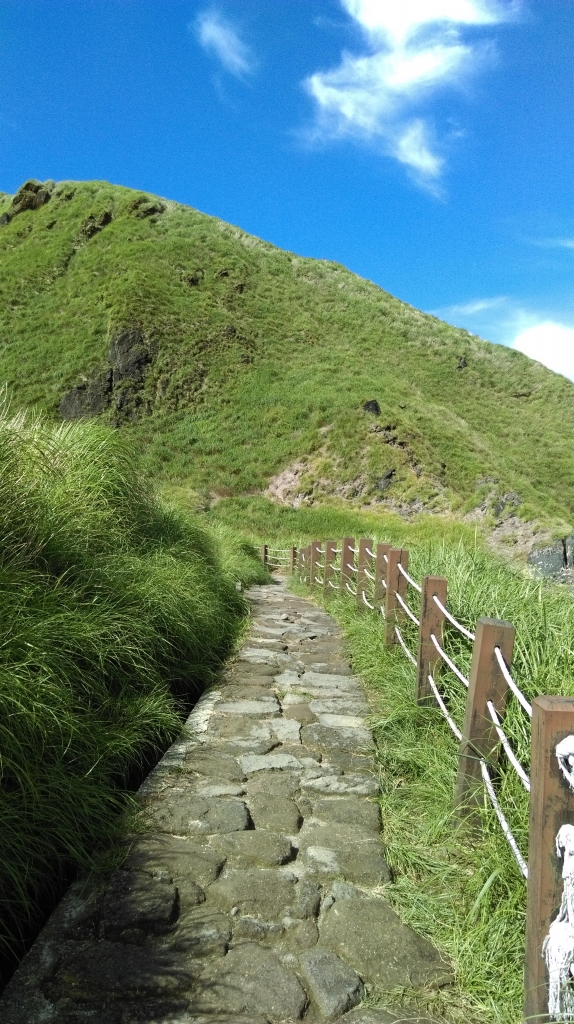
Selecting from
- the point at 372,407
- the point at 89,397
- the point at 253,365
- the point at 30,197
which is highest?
the point at 30,197

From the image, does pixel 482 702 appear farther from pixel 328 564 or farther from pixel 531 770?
pixel 328 564

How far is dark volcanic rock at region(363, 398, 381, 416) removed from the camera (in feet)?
94.7

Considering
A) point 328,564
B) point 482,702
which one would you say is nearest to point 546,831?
point 482,702

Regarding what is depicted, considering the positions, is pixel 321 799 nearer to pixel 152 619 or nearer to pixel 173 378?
pixel 152 619

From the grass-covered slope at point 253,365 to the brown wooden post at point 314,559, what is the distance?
14150 mm

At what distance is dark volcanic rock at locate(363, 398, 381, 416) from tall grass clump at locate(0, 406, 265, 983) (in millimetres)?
23578

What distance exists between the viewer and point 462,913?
2.10m

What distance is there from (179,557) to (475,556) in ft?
8.62

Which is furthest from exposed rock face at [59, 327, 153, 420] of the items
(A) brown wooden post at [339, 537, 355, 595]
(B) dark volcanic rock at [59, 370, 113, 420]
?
(A) brown wooden post at [339, 537, 355, 595]

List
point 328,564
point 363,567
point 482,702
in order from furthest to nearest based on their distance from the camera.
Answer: point 328,564 < point 363,567 < point 482,702

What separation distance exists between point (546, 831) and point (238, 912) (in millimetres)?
1104

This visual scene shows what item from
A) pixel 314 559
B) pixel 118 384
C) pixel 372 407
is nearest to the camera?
pixel 314 559

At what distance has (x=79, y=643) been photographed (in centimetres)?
311

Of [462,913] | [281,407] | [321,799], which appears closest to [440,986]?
[462,913]
